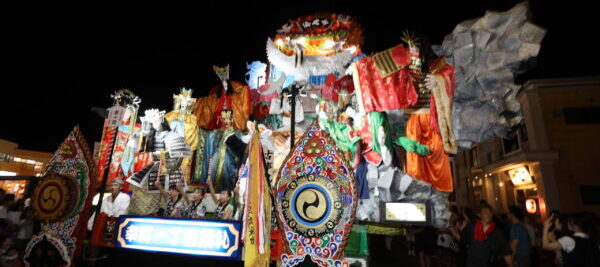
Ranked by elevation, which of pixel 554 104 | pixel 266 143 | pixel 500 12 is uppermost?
pixel 554 104

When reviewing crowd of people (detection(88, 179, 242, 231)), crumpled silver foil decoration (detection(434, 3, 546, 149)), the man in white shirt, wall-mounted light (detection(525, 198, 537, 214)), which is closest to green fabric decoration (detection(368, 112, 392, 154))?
crumpled silver foil decoration (detection(434, 3, 546, 149))

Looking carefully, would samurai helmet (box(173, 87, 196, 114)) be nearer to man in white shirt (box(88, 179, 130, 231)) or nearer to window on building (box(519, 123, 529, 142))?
man in white shirt (box(88, 179, 130, 231))

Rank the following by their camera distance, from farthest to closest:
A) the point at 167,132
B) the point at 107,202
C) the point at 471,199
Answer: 1. the point at 471,199
2. the point at 167,132
3. the point at 107,202

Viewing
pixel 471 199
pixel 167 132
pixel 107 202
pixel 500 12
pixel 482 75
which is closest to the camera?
pixel 500 12

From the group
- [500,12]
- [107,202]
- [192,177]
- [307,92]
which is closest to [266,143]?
[307,92]

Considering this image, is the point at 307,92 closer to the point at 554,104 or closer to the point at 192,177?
the point at 192,177

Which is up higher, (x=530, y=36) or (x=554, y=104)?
(x=554, y=104)

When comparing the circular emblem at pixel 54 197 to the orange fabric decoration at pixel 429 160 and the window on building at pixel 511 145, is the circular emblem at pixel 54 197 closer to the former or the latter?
the orange fabric decoration at pixel 429 160

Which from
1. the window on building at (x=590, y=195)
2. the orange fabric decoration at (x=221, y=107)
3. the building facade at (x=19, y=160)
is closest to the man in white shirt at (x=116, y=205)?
the orange fabric decoration at (x=221, y=107)

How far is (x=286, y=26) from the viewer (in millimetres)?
8969

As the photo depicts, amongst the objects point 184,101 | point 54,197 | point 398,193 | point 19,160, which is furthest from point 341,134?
point 19,160

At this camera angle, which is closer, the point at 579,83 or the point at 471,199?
the point at 579,83

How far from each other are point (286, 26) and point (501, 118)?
230 inches

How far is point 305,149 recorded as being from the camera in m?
3.81
